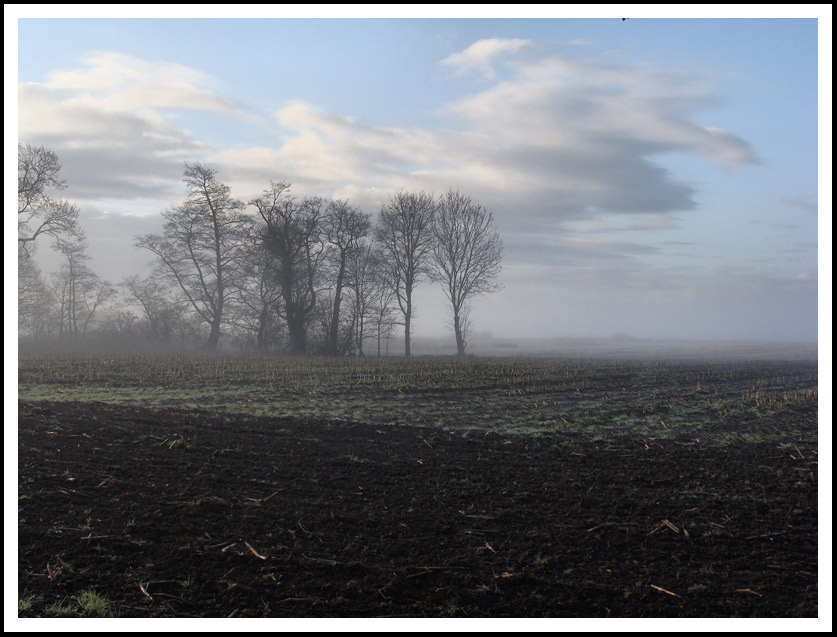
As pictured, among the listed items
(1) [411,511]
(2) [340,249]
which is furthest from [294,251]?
(1) [411,511]

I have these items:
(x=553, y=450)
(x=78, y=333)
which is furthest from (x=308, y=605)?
(x=78, y=333)

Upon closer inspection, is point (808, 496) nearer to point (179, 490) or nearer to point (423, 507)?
point (423, 507)

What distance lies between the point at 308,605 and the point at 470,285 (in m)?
36.7

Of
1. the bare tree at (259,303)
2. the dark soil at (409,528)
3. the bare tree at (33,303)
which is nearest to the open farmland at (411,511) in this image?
the dark soil at (409,528)

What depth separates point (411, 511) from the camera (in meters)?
6.13

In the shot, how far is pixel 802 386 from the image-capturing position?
19.2m

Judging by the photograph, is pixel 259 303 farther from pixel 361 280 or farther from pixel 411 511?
pixel 411 511

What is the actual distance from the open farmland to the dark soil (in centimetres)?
2

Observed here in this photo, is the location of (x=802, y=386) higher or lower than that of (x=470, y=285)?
lower

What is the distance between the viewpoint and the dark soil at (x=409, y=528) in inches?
171

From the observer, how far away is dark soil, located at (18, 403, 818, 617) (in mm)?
4352

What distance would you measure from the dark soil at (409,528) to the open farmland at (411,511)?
0.08 feet

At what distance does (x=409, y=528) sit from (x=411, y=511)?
481 millimetres

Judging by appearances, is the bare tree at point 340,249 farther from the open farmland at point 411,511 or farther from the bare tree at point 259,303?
the open farmland at point 411,511
